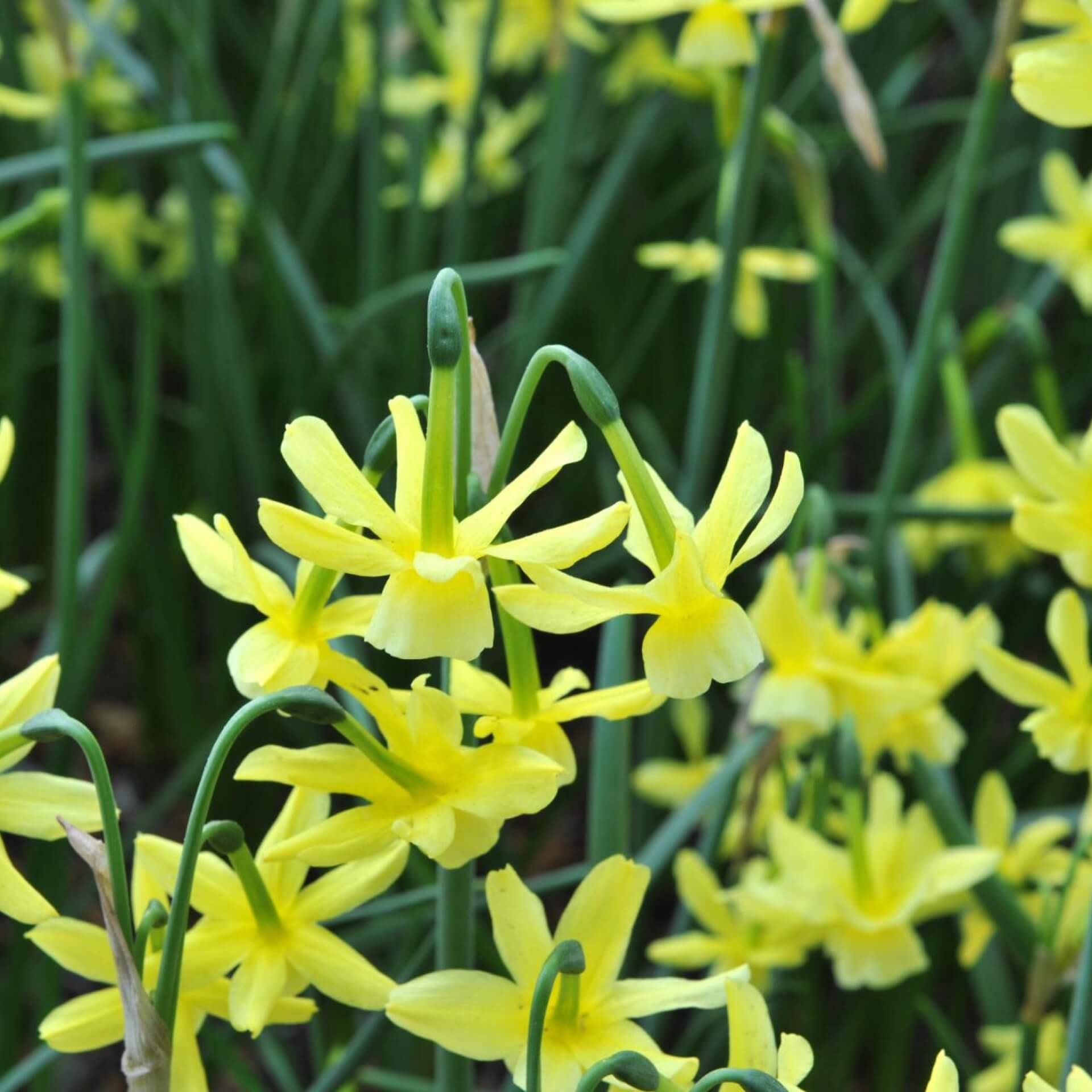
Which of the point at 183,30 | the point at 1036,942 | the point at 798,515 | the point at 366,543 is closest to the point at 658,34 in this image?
the point at 183,30

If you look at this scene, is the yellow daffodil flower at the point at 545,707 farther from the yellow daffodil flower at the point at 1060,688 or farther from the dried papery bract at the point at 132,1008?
the yellow daffodil flower at the point at 1060,688

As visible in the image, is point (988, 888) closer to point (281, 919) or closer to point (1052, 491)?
point (1052, 491)

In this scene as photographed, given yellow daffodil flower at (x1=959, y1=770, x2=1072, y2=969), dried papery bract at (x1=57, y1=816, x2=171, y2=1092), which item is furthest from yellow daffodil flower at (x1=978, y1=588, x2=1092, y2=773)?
dried papery bract at (x1=57, y1=816, x2=171, y2=1092)

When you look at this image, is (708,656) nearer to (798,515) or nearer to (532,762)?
(532,762)

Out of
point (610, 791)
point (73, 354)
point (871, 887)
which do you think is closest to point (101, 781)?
point (610, 791)

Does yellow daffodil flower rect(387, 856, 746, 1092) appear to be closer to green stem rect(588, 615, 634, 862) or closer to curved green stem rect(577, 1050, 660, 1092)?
curved green stem rect(577, 1050, 660, 1092)
